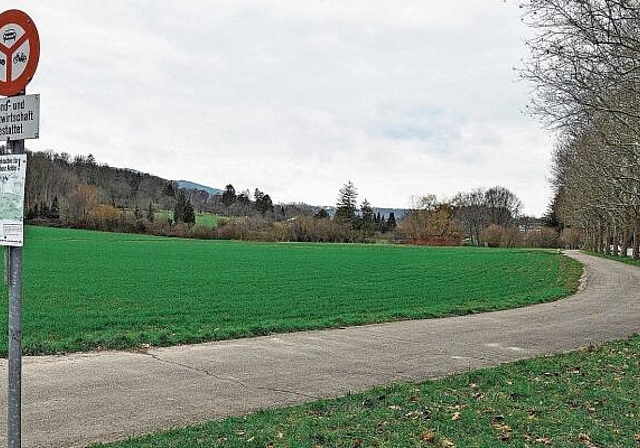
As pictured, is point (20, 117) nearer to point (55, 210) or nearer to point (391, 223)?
point (55, 210)

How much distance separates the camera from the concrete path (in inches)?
264

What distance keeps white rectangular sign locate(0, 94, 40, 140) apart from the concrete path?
122 inches

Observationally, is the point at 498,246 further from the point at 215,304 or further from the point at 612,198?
the point at 215,304

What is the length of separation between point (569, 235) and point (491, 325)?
115173 millimetres

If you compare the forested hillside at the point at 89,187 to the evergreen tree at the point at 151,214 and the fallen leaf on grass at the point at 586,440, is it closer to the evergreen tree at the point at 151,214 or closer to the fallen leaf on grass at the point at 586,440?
the evergreen tree at the point at 151,214

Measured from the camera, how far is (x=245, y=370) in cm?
941

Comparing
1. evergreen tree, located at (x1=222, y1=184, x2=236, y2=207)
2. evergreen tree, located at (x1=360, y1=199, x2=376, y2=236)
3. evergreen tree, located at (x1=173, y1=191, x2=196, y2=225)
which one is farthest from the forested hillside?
evergreen tree, located at (x1=360, y1=199, x2=376, y2=236)

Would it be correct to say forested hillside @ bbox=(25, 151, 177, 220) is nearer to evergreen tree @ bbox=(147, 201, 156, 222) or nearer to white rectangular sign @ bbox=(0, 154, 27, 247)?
evergreen tree @ bbox=(147, 201, 156, 222)

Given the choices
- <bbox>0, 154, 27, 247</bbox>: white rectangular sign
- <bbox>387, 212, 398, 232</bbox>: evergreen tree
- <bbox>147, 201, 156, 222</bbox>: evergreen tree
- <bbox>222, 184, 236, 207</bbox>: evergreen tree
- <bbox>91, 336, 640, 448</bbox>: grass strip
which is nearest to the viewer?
<bbox>0, 154, 27, 247</bbox>: white rectangular sign

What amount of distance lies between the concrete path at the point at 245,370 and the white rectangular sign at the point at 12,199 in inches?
102

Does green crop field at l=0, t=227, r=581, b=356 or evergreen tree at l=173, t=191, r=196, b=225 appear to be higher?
evergreen tree at l=173, t=191, r=196, b=225

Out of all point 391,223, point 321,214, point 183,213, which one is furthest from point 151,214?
point 391,223

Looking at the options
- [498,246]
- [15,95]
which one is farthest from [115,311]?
[498,246]

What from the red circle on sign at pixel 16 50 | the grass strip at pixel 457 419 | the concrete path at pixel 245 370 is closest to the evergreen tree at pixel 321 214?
the concrete path at pixel 245 370
